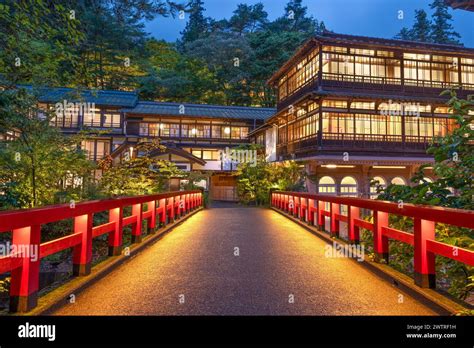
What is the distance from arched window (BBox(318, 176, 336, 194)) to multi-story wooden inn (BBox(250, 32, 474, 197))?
0.07 meters

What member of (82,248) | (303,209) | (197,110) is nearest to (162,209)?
(82,248)

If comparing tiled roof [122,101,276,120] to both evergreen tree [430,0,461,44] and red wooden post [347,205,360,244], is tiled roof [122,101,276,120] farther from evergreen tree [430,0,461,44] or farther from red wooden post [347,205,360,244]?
evergreen tree [430,0,461,44]

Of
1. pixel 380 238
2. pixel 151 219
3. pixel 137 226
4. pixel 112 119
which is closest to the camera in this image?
pixel 380 238

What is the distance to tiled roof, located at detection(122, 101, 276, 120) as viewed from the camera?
34438 millimetres

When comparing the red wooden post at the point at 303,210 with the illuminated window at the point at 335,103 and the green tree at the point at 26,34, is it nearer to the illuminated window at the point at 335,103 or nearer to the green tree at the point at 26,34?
the green tree at the point at 26,34

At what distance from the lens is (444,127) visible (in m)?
23.4

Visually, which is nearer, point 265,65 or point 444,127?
point 444,127

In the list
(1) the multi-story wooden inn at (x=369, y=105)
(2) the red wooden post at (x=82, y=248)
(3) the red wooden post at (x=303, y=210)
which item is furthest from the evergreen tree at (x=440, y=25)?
(2) the red wooden post at (x=82, y=248)

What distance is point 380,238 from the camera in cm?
588

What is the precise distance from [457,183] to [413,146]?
63.2 feet

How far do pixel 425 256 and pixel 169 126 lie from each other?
32.9 m

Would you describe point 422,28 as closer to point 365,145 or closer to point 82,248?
point 365,145
